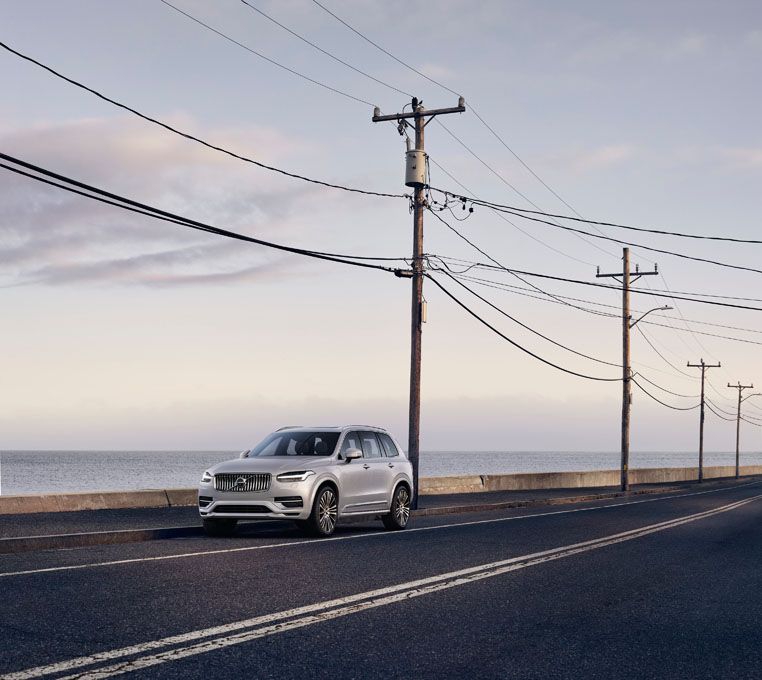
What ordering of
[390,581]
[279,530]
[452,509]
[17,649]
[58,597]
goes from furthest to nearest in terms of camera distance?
[452,509], [279,530], [390,581], [58,597], [17,649]

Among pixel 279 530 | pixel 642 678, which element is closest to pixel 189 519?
pixel 279 530

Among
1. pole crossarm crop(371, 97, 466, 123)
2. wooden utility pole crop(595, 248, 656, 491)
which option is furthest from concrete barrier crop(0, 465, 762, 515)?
pole crossarm crop(371, 97, 466, 123)

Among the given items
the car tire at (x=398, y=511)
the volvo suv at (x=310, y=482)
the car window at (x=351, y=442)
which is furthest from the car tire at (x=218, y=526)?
the car tire at (x=398, y=511)

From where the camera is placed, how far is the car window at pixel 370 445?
17078 millimetres

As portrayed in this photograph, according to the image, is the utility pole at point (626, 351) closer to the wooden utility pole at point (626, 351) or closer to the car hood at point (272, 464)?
the wooden utility pole at point (626, 351)

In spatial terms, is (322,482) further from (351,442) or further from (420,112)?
(420,112)

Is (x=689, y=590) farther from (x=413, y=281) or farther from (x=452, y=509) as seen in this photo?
(x=413, y=281)

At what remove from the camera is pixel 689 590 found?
10.0 meters

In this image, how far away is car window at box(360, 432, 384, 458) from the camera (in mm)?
17078

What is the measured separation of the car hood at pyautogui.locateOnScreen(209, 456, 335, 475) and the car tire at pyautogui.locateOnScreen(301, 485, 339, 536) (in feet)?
1.47

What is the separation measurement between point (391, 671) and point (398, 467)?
1181cm

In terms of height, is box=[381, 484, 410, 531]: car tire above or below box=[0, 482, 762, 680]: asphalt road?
below

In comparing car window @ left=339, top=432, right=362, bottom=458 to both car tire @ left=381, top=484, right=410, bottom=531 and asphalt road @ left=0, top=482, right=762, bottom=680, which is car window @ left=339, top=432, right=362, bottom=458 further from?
asphalt road @ left=0, top=482, right=762, bottom=680

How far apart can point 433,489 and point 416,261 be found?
9.29 m
